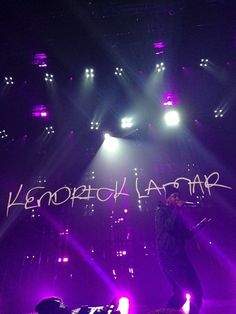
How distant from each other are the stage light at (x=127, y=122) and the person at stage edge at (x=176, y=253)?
585 cm

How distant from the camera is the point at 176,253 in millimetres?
3764

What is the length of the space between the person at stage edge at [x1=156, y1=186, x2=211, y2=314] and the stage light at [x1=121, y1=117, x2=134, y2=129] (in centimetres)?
585

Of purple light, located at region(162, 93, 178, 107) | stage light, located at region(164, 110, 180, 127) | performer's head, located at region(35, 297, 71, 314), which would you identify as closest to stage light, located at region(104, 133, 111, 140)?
stage light, located at region(164, 110, 180, 127)

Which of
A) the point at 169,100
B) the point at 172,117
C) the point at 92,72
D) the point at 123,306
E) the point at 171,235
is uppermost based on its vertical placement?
the point at 92,72

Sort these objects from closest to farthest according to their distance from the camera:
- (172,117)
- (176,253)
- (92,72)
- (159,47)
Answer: (176,253), (159,47), (92,72), (172,117)

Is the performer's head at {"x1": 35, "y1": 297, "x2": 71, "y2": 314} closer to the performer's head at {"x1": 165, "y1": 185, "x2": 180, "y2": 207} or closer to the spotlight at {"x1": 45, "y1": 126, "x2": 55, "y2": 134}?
the performer's head at {"x1": 165, "y1": 185, "x2": 180, "y2": 207}

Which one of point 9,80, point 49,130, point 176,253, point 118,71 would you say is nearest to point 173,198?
point 176,253

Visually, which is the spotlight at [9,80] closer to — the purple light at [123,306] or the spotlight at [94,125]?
the spotlight at [94,125]

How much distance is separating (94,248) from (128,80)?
15.9 ft

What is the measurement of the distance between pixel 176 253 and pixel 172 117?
6.40 metres

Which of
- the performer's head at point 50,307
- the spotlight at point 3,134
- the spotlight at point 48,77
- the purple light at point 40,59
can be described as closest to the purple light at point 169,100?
the spotlight at point 48,77

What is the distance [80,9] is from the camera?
6727 millimetres

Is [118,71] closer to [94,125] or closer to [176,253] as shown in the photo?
[94,125]

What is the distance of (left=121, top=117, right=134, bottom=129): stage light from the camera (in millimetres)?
Answer: 9844
